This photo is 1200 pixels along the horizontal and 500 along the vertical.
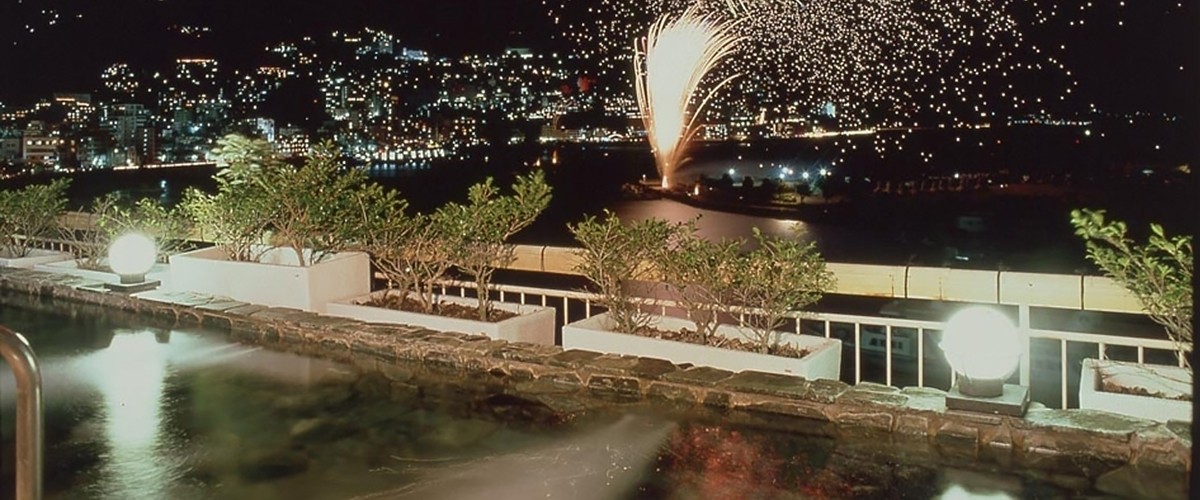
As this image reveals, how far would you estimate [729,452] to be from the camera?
4.89 metres

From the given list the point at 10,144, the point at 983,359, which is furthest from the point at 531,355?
the point at 10,144

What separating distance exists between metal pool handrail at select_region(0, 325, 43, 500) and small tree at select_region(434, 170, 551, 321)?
4879mm

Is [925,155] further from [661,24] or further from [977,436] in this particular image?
[977,436]

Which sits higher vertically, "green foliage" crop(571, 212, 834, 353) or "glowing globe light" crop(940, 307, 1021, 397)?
"green foliage" crop(571, 212, 834, 353)

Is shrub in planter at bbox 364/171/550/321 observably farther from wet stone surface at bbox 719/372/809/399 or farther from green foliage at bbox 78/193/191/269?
green foliage at bbox 78/193/191/269

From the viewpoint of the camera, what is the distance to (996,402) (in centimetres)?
495

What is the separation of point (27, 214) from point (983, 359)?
10.8 metres

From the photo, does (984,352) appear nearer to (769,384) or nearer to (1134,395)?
(1134,395)

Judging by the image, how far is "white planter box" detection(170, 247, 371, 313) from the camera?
8.42 meters

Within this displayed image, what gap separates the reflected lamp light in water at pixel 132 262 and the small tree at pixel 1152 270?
25.7 feet

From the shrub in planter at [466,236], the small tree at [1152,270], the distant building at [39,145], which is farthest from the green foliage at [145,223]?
the distant building at [39,145]

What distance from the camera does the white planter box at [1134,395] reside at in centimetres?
492

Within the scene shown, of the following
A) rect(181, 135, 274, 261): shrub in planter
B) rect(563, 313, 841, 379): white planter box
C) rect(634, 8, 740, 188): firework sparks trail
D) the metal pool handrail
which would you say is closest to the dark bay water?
rect(634, 8, 740, 188): firework sparks trail

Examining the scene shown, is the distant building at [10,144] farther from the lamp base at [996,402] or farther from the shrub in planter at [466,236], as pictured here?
the lamp base at [996,402]
